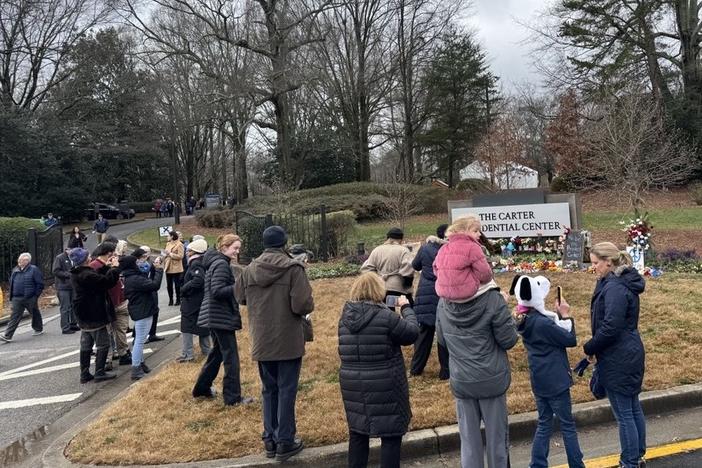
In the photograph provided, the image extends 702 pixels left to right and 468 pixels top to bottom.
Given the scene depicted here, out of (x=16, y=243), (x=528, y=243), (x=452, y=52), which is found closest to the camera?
(x=528, y=243)

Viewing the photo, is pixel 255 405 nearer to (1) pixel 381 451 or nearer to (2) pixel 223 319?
(2) pixel 223 319

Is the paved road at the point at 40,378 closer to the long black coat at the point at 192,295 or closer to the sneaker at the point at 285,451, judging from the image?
the long black coat at the point at 192,295

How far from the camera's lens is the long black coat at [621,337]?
13.5 feet

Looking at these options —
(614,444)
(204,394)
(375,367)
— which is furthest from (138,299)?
(614,444)

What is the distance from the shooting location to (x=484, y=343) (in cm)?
386

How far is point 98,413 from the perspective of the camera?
6.36 metres

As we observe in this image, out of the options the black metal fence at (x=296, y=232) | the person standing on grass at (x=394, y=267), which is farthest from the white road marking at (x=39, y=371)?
the black metal fence at (x=296, y=232)

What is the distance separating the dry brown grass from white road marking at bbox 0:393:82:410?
37.4 inches

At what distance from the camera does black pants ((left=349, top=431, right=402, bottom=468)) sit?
398 centimetres

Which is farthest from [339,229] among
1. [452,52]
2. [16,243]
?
[452,52]

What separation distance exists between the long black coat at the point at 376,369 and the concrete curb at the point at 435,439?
0.95 meters

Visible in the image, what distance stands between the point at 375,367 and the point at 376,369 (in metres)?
0.01

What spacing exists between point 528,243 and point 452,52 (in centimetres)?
2879

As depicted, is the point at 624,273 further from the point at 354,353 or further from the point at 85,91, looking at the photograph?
the point at 85,91
